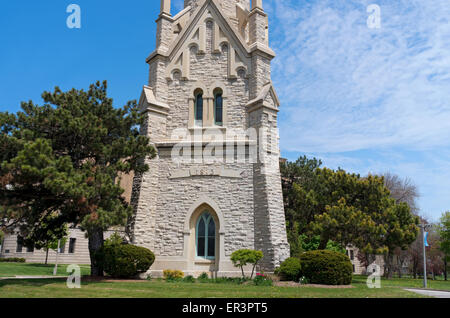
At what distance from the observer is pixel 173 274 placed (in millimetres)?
16172

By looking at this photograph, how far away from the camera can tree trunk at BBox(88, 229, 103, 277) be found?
51.5ft

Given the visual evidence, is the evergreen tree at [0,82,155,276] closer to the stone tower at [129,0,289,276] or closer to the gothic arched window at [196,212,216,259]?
the stone tower at [129,0,289,276]

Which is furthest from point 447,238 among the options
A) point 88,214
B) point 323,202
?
point 88,214

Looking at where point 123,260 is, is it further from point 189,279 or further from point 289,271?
point 289,271

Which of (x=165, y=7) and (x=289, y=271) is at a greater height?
(x=165, y=7)

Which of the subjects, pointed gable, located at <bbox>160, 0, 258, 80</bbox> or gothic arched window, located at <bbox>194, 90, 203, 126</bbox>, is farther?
gothic arched window, located at <bbox>194, 90, 203, 126</bbox>

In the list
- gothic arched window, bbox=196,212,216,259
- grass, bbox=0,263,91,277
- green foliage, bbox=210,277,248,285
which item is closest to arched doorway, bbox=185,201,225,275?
gothic arched window, bbox=196,212,216,259

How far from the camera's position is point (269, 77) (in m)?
18.9

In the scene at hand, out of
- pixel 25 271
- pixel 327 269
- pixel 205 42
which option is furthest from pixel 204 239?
pixel 25 271

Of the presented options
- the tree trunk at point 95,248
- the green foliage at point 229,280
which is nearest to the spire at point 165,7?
the tree trunk at point 95,248

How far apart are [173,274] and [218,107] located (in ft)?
28.0

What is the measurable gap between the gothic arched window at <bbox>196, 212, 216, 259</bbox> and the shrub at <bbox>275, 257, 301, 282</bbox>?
3.36 meters

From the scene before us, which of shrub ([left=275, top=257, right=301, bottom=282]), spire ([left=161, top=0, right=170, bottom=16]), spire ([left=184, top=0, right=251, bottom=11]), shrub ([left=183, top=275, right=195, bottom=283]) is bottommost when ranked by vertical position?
shrub ([left=183, top=275, right=195, bottom=283])

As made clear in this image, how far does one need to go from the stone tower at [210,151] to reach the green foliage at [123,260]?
118cm
